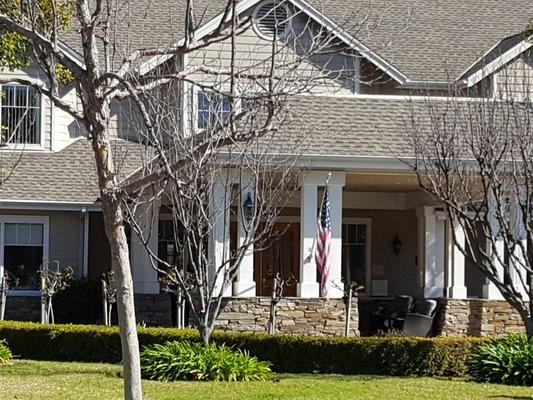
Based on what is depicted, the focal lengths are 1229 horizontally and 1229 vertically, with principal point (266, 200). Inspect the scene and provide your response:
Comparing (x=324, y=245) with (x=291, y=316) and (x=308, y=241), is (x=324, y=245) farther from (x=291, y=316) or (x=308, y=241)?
(x=291, y=316)

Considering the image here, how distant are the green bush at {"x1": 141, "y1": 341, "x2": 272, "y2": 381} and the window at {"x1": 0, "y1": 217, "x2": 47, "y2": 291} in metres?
9.77

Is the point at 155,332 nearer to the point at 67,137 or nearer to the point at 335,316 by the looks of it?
the point at 335,316

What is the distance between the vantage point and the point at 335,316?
78.0 feet

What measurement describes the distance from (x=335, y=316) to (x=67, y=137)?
852 cm

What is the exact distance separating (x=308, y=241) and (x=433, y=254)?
4.12 metres

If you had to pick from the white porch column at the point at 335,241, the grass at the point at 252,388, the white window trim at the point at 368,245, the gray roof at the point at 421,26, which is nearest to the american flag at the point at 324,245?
the white porch column at the point at 335,241

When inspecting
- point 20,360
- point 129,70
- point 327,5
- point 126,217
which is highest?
point 327,5

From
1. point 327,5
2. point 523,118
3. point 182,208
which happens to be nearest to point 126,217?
point 182,208

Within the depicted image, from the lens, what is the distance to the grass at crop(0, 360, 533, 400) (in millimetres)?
15727

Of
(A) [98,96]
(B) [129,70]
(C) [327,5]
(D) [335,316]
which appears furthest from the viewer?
(C) [327,5]

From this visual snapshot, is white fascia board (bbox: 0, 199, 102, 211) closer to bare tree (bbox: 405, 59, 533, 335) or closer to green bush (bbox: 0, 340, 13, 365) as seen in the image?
green bush (bbox: 0, 340, 13, 365)

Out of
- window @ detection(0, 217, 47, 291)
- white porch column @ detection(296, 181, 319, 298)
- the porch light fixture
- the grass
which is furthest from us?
the porch light fixture

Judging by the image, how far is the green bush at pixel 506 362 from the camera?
59.4 ft

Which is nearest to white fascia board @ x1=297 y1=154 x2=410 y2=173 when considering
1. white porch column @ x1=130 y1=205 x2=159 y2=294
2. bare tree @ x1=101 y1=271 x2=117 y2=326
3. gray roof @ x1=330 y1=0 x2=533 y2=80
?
gray roof @ x1=330 y1=0 x2=533 y2=80
